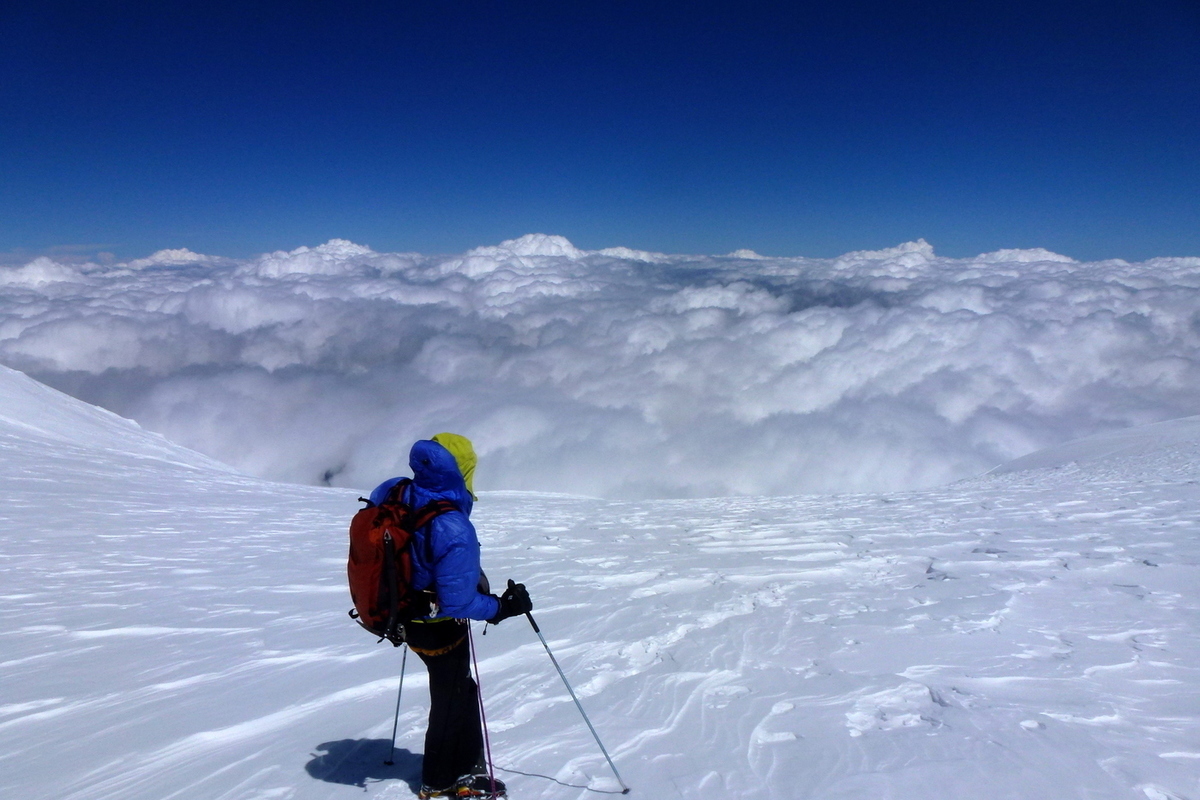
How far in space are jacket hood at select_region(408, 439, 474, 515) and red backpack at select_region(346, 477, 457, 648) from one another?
0.05m

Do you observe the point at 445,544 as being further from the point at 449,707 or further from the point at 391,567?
the point at 449,707

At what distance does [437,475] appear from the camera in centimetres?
248

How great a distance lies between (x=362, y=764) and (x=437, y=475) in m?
1.83

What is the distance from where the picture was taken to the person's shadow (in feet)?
9.95

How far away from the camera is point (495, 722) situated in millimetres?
3641

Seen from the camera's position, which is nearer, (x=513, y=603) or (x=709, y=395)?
(x=513, y=603)

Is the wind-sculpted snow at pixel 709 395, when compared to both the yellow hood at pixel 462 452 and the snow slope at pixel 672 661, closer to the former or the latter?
the snow slope at pixel 672 661

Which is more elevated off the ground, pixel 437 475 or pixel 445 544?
pixel 437 475

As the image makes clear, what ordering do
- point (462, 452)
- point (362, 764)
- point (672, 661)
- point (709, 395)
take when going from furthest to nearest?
1. point (709, 395)
2. point (672, 661)
3. point (362, 764)
4. point (462, 452)

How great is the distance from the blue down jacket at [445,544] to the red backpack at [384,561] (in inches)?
1.6

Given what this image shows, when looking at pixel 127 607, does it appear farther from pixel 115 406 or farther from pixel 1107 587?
pixel 115 406

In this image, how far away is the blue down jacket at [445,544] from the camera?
241 cm

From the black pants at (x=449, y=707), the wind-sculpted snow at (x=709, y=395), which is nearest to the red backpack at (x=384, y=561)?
the black pants at (x=449, y=707)

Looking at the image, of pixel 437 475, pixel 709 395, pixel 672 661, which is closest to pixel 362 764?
pixel 437 475
